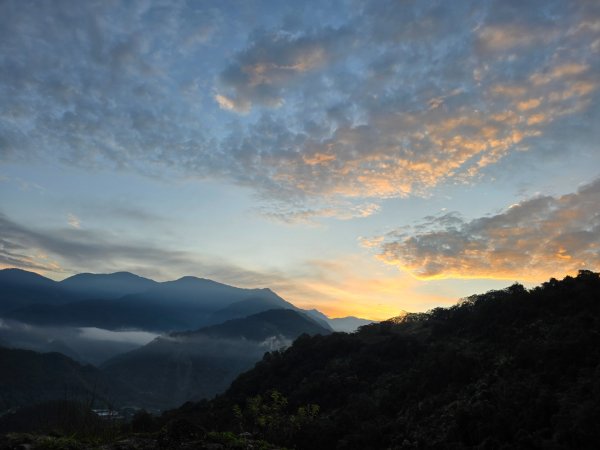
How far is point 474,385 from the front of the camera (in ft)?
92.4

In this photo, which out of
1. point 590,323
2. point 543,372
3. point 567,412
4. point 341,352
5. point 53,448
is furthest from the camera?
point 341,352

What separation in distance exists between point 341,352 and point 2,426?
12521cm

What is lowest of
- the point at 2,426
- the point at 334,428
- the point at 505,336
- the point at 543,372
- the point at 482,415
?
the point at 2,426

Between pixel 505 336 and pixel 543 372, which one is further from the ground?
pixel 505 336

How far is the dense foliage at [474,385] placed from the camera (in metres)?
19.9

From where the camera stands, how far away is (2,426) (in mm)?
129875

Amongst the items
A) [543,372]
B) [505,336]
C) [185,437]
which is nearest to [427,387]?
[505,336]

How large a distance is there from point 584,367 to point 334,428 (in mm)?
15543

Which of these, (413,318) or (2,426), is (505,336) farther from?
(2,426)

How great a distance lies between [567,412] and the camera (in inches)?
723

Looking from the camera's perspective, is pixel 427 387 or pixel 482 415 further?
pixel 427 387

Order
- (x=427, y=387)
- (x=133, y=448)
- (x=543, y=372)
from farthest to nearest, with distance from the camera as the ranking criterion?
(x=427, y=387)
(x=543, y=372)
(x=133, y=448)

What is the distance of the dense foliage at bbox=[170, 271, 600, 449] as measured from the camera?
19.9m

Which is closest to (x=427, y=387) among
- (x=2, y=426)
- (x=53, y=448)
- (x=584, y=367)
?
(x=584, y=367)
